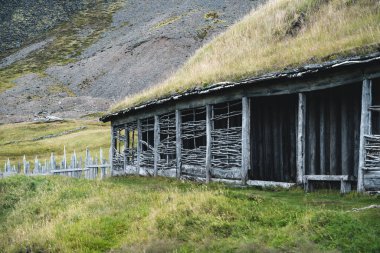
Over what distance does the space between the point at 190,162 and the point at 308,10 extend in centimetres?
752

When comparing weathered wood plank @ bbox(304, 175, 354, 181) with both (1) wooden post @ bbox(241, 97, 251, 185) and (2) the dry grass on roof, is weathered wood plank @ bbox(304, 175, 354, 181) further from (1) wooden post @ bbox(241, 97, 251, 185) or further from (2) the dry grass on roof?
(2) the dry grass on roof

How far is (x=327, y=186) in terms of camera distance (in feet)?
44.3

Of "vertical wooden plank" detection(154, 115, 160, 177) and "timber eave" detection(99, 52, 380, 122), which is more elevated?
"timber eave" detection(99, 52, 380, 122)

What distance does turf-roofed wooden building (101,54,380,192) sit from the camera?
477 inches

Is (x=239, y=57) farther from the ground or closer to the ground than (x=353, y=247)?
farther from the ground

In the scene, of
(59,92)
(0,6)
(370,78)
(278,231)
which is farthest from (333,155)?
(0,6)

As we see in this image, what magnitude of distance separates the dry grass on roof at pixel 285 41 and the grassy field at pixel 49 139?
18.2 meters

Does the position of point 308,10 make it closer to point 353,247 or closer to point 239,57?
point 239,57

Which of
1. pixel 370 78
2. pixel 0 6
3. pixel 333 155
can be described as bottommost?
pixel 333 155

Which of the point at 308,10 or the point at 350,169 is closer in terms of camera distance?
the point at 350,169

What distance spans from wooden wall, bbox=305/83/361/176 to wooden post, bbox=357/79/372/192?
0.85 m

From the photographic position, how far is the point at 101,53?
94.5 metres

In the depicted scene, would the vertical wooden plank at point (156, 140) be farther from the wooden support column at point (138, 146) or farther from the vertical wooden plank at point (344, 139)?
the vertical wooden plank at point (344, 139)

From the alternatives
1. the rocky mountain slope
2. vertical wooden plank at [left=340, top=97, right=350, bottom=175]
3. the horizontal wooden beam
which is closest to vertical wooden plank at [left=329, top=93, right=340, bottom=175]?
vertical wooden plank at [left=340, top=97, right=350, bottom=175]
